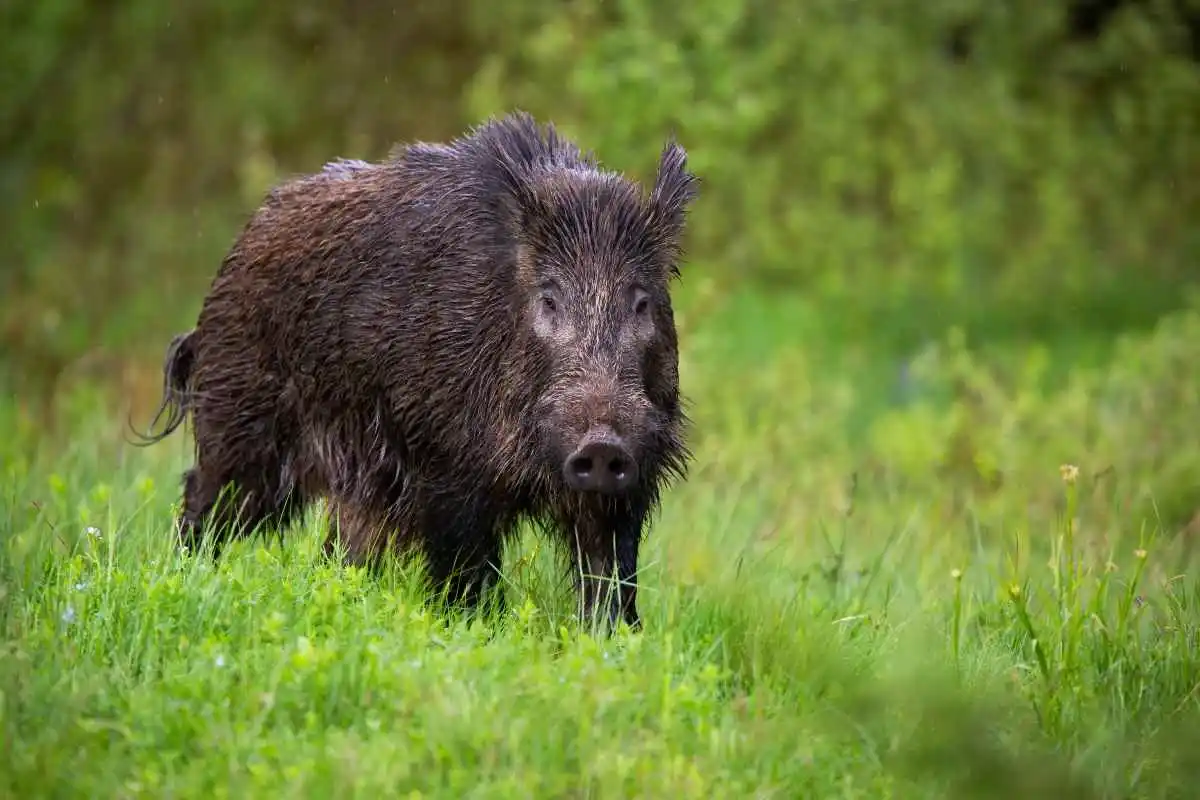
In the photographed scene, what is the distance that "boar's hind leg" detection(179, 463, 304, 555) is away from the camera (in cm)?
→ 558

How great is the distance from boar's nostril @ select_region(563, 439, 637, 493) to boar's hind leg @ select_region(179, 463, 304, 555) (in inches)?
60.3

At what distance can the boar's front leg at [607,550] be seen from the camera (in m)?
4.85

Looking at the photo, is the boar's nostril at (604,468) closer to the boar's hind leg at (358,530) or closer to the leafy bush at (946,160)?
the boar's hind leg at (358,530)

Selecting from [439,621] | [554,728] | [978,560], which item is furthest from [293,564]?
[978,560]

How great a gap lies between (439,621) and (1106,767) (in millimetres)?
1699

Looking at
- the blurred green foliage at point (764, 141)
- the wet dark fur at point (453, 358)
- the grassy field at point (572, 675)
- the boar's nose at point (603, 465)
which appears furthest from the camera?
the blurred green foliage at point (764, 141)

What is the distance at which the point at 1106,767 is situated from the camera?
13.3 ft

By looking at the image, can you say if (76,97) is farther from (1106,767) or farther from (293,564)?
(1106,767)

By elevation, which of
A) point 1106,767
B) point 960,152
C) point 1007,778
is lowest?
point 1106,767

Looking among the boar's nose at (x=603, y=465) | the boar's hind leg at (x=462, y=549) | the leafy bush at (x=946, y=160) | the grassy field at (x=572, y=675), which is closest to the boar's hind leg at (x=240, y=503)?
the grassy field at (x=572, y=675)

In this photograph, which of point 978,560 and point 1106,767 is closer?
point 1106,767

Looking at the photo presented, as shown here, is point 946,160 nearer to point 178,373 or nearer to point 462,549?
point 178,373

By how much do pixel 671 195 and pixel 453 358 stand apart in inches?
32.4

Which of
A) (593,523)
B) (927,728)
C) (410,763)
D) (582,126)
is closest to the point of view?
(410,763)
